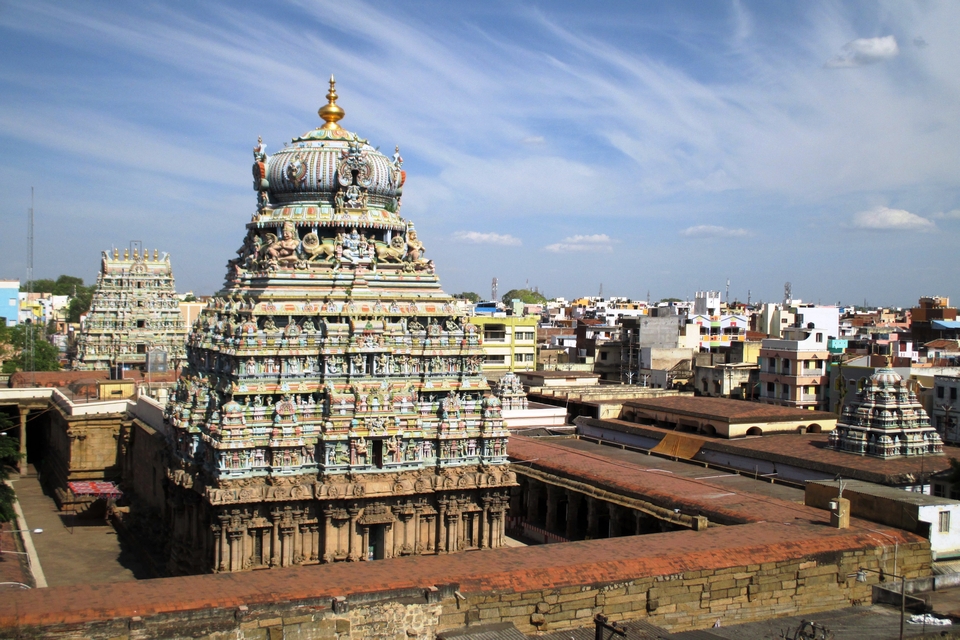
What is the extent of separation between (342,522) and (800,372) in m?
32.8

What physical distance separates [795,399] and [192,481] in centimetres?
3501

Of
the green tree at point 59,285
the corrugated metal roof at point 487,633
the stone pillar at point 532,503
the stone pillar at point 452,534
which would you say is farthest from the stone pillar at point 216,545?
the green tree at point 59,285

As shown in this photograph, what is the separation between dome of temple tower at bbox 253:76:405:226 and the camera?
31.1 metres

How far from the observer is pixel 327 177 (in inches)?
1229

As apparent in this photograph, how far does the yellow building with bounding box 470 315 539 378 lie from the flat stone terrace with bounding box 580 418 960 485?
2878cm

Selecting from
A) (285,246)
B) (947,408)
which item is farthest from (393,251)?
(947,408)


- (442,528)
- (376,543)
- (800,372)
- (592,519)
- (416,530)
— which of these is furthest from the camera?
(800,372)

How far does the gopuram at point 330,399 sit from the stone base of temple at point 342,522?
0.13 feet

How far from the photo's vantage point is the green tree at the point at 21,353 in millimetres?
71688

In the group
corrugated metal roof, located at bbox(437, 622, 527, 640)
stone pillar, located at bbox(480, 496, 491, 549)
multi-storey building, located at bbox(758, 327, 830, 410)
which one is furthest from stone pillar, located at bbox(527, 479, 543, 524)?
multi-storey building, located at bbox(758, 327, 830, 410)

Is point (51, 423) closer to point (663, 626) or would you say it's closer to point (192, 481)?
point (192, 481)

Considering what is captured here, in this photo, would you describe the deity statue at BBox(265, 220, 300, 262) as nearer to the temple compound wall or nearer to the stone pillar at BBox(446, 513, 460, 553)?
the stone pillar at BBox(446, 513, 460, 553)

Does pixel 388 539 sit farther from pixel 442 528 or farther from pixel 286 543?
pixel 286 543

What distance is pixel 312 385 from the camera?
28.2 metres
